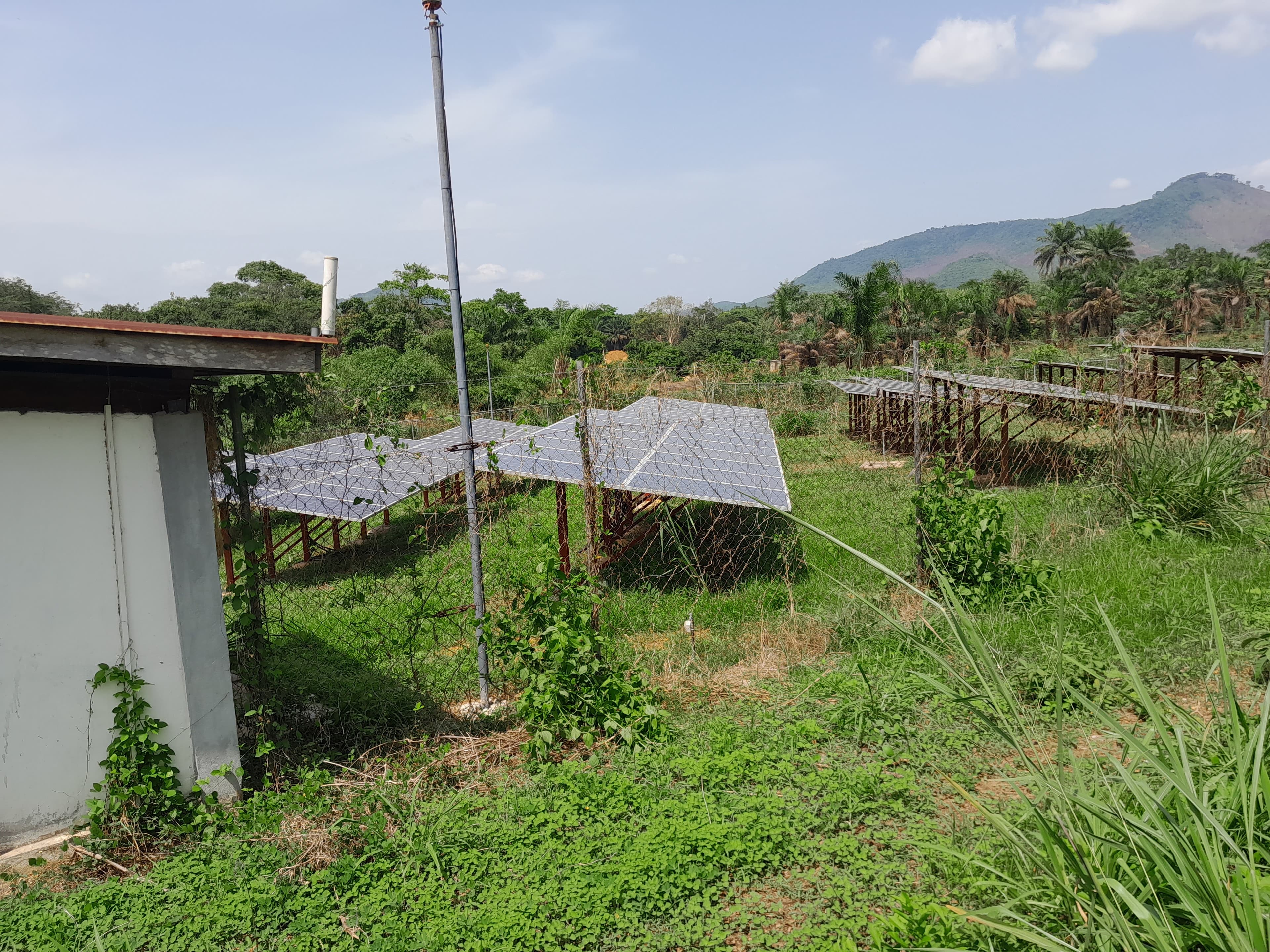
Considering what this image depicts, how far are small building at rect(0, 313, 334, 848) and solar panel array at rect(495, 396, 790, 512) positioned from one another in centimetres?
193

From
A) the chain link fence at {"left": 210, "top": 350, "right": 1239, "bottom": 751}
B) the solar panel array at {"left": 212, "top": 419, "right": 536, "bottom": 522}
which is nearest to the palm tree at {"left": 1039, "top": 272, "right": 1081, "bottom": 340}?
the chain link fence at {"left": 210, "top": 350, "right": 1239, "bottom": 751}

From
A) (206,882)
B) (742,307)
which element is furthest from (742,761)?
(742,307)

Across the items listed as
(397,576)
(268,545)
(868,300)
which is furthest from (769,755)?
(868,300)

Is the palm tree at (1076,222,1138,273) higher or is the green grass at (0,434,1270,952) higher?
the palm tree at (1076,222,1138,273)

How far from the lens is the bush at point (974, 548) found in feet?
20.5

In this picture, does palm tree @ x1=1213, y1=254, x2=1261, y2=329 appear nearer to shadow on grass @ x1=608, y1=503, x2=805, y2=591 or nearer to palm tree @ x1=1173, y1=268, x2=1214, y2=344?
palm tree @ x1=1173, y1=268, x2=1214, y2=344

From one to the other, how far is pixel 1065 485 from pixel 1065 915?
32.6ft

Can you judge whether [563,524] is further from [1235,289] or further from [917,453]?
[1235,289]

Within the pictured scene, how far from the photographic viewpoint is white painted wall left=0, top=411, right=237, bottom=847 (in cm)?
364

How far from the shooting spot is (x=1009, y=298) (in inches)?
1726

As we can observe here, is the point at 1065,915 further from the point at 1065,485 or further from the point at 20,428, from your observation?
the point at 1065,485

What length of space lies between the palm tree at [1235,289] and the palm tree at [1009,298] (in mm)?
8845

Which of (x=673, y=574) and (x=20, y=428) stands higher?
(x=20, y=428)

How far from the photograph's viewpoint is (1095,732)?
4.27 m
